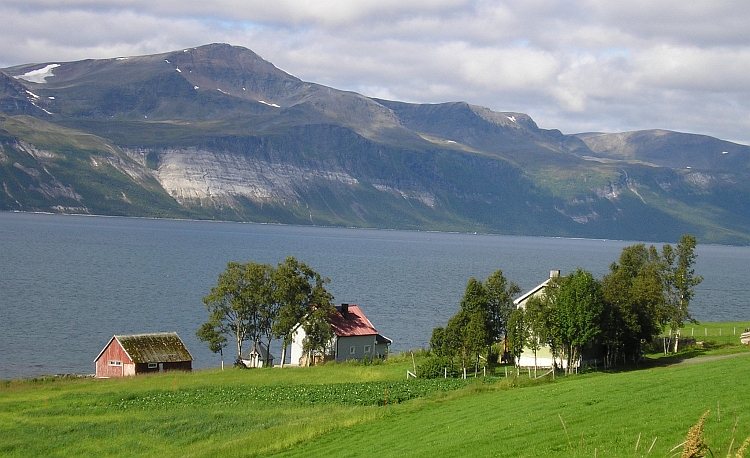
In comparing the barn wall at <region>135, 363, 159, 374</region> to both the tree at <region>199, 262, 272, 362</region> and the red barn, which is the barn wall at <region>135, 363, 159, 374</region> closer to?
the red barn

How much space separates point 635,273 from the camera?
7556 centimetres

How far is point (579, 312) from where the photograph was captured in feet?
185

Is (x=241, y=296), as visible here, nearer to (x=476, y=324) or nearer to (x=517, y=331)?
(x=476, y=324)

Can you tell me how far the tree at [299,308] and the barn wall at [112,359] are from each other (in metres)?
13.0

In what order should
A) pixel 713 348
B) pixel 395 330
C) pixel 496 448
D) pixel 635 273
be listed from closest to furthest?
1. pixel 496 448
2. pixel 713 348
3. pixel 635 273
4. pixel 395 330

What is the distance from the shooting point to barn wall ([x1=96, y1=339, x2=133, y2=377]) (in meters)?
64.0

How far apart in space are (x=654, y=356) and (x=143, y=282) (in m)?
90.6

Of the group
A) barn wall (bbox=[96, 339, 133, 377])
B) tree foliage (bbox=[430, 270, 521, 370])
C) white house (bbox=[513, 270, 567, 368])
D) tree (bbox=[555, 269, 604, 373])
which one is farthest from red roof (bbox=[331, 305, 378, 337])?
tree (bbox=[555, 269, 604, 373])

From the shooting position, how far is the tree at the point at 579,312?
184 feet

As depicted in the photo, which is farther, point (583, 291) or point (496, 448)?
point (583, 291)

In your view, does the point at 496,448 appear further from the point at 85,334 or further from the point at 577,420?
the point at 85,334

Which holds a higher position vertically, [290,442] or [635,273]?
[635,273]

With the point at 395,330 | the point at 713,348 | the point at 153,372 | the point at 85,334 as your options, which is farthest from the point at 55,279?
the point at 713,348

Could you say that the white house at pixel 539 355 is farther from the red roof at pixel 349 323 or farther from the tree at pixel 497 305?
the red roof at pixel 349 323
